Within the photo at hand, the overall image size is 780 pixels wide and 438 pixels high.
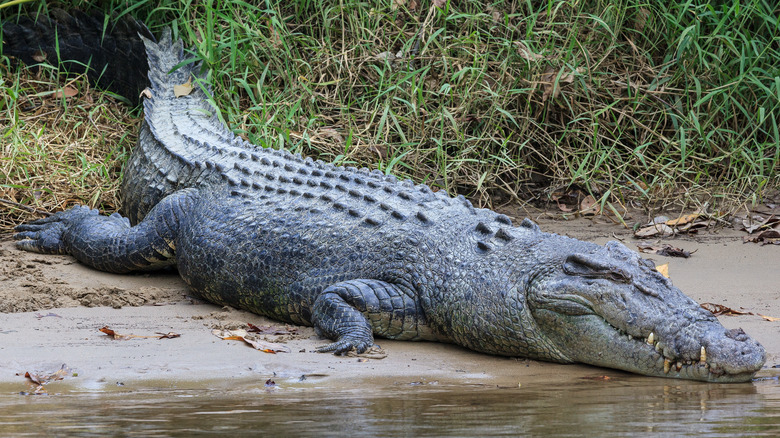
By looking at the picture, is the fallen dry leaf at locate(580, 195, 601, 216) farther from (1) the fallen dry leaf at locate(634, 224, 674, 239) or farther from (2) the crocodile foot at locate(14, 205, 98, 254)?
(2) the crocodile foot at locate(14, 205, 98, 254)

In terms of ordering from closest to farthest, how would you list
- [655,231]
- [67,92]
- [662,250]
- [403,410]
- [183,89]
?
[403,410] < [662,250] < [655,231] < [183,89] < [67,92]

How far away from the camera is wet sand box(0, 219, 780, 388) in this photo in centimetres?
356

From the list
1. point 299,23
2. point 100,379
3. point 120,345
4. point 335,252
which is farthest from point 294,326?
point 299,23

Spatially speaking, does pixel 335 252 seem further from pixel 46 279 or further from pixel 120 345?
pixel 46 279

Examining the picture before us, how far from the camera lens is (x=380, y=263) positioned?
4277 mm

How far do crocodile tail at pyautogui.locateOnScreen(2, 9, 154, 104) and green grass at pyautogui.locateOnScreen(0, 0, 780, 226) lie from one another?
0.17 m

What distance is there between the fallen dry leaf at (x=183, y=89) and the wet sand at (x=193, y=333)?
1.55 m

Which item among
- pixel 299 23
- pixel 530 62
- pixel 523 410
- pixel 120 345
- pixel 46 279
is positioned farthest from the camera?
pixel 299 23

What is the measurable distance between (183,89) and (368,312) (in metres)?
3.19

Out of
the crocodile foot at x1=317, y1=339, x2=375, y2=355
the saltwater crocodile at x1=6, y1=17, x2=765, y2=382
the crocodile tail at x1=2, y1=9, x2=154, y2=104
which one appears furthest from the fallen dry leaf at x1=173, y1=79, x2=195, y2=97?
the crocodile foot at x1=317, y1=339, x2=375, y2=355

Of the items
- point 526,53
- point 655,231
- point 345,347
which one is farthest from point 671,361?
point 526,53

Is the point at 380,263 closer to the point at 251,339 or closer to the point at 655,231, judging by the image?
the point at 251,339

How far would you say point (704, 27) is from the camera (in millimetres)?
7008

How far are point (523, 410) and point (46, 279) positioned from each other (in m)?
3.16
